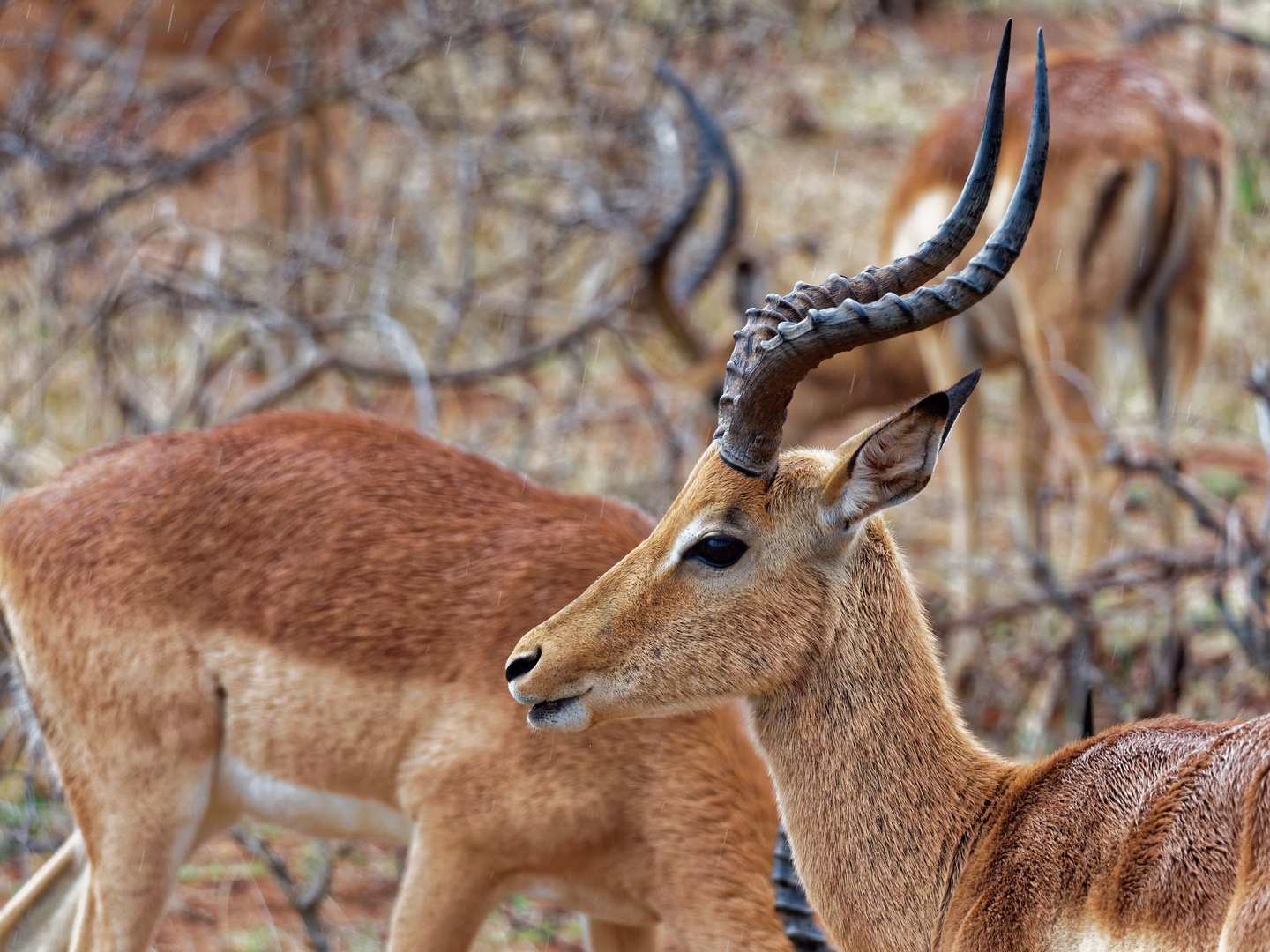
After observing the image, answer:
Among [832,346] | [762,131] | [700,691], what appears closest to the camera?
[832,346]

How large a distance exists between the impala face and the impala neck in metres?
0.05

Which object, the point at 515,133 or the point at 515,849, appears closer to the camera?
the point at 515,849

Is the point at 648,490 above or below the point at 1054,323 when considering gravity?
below

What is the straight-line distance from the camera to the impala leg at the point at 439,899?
317 cm

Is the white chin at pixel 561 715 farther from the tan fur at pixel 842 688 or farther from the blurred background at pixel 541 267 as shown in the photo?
the blurred background at pixel 541 267

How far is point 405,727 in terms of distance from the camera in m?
3.34

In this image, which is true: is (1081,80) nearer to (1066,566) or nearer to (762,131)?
(1066,566)

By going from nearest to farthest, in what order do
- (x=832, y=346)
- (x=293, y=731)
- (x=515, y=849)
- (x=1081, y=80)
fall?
(x=832, y=346), (x=515, y=849), (x=293, y=731), (x=1081, y=80)

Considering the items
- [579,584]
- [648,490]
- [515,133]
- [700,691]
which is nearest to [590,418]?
[648,490]

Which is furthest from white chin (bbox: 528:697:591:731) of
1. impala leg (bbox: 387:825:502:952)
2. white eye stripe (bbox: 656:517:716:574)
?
impala leg (bbox: 387:825:502:952)

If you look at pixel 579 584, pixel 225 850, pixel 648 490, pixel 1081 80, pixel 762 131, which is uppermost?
pixel 1081 80

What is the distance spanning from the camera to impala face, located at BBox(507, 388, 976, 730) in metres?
2.54

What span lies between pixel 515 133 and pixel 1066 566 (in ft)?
13.7

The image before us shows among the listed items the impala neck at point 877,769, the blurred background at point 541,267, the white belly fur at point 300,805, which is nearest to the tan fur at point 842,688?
the impala neck at point 877,769
